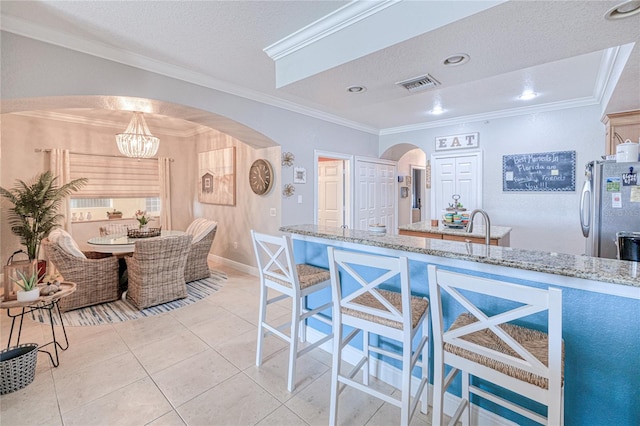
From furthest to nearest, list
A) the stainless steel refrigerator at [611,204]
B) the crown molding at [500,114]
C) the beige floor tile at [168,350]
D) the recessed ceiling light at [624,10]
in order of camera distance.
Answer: the crown molding at [500,114] < the stainless steel refrigerator at [611,204] < the beige floor tile at [168,350] < the recessed ceiling light at [624,10]

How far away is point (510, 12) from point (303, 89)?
1643 millimetres

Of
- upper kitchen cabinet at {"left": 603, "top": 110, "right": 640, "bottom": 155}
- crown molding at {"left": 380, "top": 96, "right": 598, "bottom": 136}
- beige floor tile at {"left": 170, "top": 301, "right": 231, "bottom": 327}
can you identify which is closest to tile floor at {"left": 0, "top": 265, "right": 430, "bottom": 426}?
beige floor tile at {"left": 170, "top": 301, "right": 231, "bottom": 327}

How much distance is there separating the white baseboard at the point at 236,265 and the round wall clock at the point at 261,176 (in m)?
1.32

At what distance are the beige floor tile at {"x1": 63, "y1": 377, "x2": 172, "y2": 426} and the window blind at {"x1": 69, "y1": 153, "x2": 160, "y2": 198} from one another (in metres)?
4.38

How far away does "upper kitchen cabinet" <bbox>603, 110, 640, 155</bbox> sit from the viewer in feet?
10.5

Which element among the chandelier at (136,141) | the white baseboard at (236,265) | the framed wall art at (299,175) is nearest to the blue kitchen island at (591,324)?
the framed wall art at (299,175)

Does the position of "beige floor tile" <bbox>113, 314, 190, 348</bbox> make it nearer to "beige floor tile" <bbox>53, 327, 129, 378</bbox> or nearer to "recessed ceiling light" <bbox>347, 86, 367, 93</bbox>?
"beige floor tile" <bbox>53, 327, 129, 378</bbox>

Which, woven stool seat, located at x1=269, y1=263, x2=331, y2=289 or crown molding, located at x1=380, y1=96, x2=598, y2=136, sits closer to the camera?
woven stool seat, located at x1=269, y1=263, x2=331, y2=289

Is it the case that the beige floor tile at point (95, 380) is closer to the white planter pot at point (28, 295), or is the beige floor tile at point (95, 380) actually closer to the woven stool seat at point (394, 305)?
the white planter pot at point (28, 295)

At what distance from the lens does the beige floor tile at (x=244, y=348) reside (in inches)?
94.1

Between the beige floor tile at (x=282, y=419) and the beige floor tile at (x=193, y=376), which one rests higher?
the beige floor tile at (x=193, y=376)

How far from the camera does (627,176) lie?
2543mm

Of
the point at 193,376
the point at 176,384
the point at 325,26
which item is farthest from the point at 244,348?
the point at 325,26

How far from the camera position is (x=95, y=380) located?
216 cm
